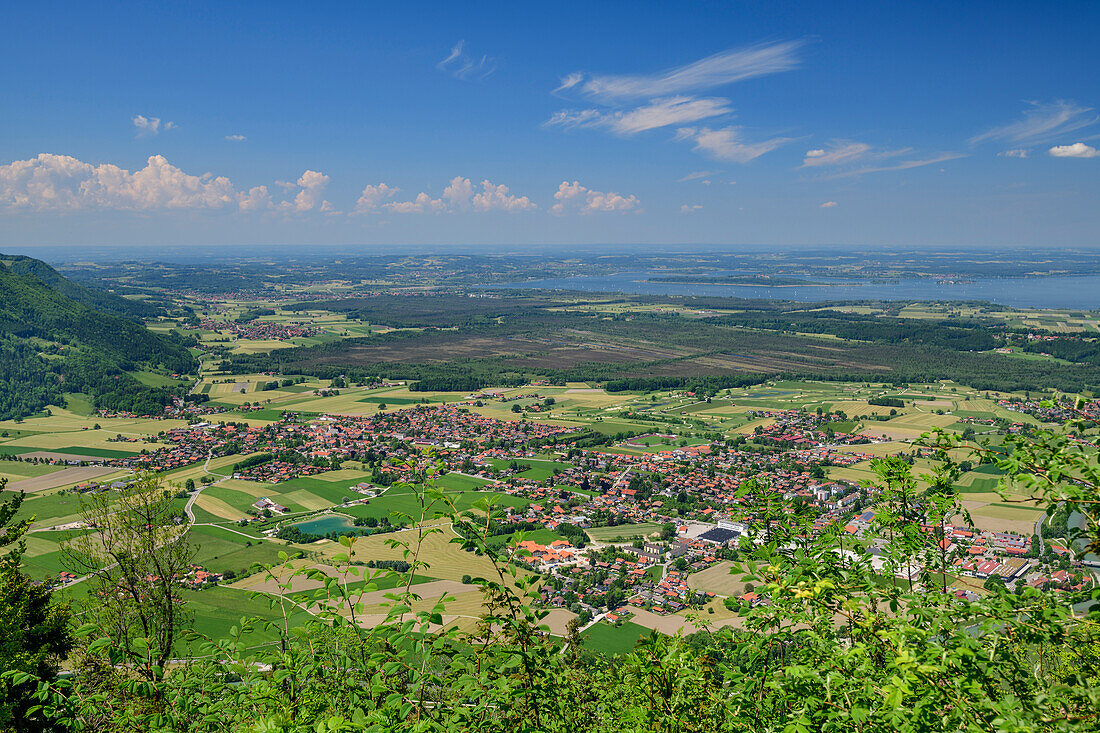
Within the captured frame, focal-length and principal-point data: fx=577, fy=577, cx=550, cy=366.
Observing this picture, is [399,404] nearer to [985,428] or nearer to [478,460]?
[478,460]

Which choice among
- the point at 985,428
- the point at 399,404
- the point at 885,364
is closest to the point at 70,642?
the point at 399,404

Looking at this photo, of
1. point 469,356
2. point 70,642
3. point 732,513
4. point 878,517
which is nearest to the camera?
point 878,517

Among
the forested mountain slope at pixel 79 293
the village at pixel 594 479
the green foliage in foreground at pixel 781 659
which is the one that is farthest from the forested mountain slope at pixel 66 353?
the green foliage in foreground at pixel 781 659

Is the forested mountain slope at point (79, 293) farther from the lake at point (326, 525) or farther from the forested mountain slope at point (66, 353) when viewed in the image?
the lake at point (326, 525)

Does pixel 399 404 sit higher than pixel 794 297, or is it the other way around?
pixel 794 297

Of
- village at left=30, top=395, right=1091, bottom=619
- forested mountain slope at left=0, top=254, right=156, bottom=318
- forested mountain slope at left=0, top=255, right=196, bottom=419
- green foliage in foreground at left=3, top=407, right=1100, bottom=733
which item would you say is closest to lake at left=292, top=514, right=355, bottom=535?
village at left=30, top=395, right=1091, bottom=619
